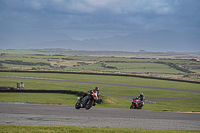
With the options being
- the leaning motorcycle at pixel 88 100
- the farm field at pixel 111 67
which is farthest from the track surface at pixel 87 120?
the farm field at pixel 111 67

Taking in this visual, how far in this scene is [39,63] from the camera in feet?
Result: 509

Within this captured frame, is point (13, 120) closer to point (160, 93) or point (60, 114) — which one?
point (60, 114)

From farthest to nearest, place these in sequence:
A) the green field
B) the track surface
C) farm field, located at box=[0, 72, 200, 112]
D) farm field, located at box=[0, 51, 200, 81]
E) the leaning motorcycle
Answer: the green field, farm field, located at box=[0, 51, 200, 81], farm field, located at box=[0, 72, 200, 112], the leaning motorcycle, the track surface

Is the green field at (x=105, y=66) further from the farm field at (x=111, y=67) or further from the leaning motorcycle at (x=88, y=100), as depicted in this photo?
the leaning motorcycle at (x=88, y=100)

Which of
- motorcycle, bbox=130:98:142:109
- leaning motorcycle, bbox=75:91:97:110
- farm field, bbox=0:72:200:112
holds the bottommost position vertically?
farm field, bbox=0:72:200:112

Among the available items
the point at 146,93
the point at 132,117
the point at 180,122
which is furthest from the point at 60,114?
the point at 146,93

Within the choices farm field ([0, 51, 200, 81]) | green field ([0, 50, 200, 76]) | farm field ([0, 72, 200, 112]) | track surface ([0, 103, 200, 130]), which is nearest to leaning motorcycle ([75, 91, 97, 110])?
track surface ([0, 103, 200, 130])

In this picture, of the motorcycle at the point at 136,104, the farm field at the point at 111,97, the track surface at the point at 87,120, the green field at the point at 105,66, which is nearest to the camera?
the track surface at the point at 87,120

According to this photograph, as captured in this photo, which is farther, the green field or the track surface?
the green field

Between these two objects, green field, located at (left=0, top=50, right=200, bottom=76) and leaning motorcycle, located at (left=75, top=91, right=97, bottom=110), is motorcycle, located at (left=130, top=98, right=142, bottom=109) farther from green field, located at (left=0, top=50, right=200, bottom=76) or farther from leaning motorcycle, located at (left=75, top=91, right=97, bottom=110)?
green field, located at (left=0, top=50, right=200, bottom=76)

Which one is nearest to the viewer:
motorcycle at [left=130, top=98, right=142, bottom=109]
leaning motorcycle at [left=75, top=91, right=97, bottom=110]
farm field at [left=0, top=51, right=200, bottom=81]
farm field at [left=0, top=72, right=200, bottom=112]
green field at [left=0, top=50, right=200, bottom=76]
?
leaning motorcycle at [left=75, top=91, right=97, bottom=110]

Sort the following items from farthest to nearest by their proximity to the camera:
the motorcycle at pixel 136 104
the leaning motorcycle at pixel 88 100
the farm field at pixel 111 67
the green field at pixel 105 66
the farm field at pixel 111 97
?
the green field at pixel 105 66 → the farm field at pixel 111 67 → the farm field at pixel 111 97 → the motorcycle at pixel 136 104 → the leaning motorcycle at pixel 88 100

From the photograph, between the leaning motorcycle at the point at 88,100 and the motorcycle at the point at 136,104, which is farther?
the motorcycle at the point at 136,104

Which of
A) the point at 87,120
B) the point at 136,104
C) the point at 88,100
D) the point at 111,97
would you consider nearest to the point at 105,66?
the point at 111,97
